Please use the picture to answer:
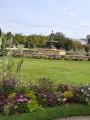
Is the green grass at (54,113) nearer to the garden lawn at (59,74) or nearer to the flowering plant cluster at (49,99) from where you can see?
the flowering plant cluster at (49,99)

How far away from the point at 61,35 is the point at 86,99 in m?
42.0

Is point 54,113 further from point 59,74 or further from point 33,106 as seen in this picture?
point 59,74

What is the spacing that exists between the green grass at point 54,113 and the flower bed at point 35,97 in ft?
0.45

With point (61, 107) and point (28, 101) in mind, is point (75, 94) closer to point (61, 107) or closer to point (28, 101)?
point (61, 107)

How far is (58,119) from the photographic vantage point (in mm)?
4035

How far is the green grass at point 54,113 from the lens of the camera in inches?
153

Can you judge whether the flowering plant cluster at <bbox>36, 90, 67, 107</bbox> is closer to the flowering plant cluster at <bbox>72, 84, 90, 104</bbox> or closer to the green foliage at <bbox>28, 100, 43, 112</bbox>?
the green foliage at <bbox>28, 100, 43, 112</bbox>

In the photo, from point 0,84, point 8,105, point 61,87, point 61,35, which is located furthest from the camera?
point 61,35

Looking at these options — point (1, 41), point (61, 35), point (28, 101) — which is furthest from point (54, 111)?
point (61, 35)

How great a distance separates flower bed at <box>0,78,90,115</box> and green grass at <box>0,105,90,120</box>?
14 centimetres

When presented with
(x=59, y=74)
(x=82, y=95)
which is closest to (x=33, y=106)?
(x=82, y=95)

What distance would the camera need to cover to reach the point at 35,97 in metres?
4.47

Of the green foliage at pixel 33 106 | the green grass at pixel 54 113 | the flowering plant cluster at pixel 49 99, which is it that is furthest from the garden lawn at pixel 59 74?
the green grass at pixel 54 113

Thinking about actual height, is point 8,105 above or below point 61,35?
below
